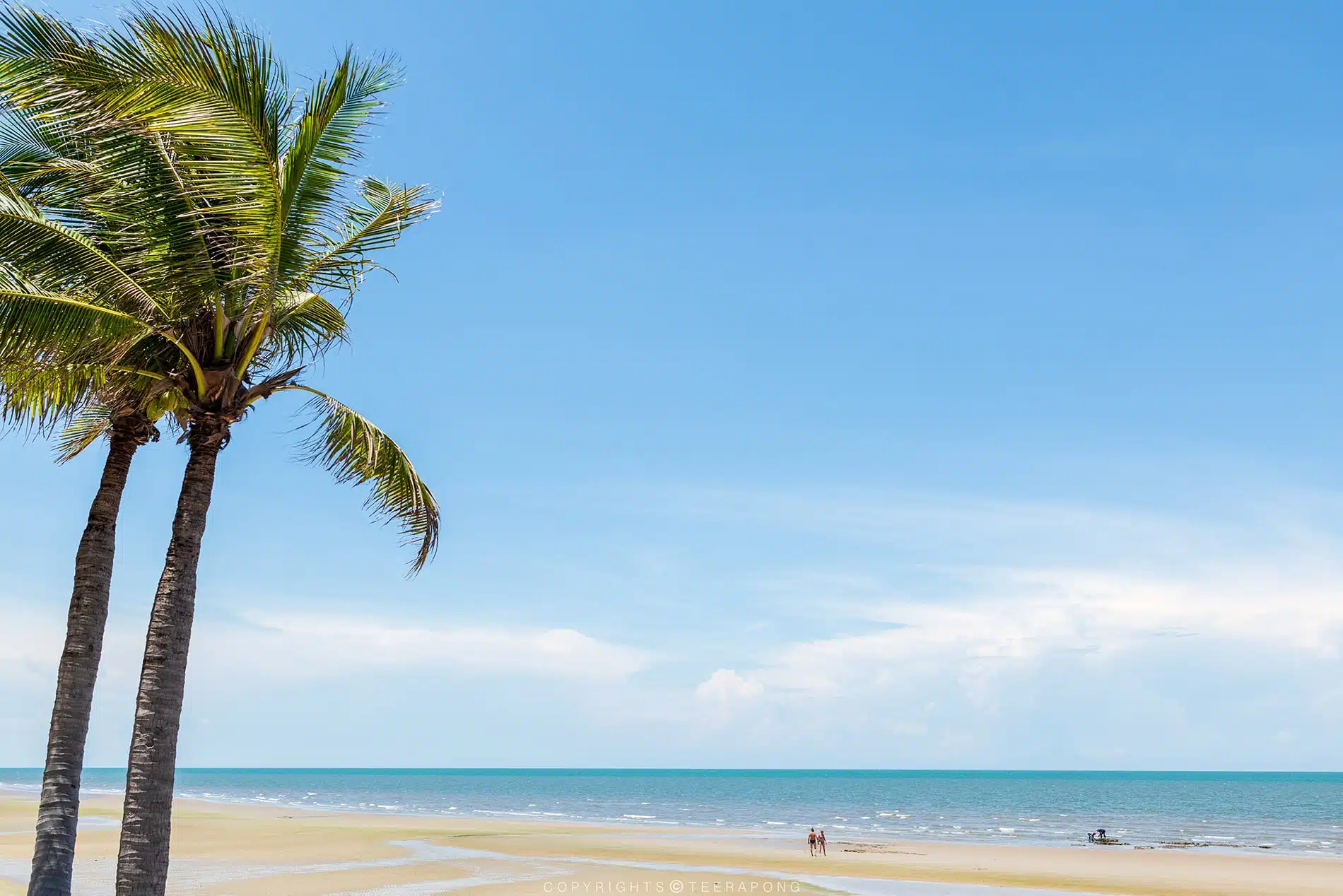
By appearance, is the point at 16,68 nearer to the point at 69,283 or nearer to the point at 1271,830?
the point at 69,283

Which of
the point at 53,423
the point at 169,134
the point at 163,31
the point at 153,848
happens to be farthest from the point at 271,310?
the point at 153,848

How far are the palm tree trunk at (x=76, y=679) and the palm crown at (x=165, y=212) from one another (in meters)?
1.24

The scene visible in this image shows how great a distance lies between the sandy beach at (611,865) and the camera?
21.5 m

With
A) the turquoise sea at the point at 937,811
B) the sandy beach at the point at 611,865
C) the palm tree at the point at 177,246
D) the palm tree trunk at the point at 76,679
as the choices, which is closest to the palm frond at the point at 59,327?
the palm tree at the point at 177,246

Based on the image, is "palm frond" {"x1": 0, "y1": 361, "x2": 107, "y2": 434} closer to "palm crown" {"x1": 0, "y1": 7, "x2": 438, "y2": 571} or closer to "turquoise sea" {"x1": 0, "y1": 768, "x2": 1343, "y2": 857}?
"palm crown" {"x1": 0, "y1": 7, "x2": 438, "y2": 571}

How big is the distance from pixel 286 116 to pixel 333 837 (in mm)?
31526

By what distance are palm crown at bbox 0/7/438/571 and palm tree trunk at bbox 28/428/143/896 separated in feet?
4.07

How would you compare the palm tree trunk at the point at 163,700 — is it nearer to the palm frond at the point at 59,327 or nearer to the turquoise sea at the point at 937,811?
the palm frond at the point at 59,327

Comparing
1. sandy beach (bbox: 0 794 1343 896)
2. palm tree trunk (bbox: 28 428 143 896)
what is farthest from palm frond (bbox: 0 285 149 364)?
sandy beach (bbox: 0 794 1343 896)

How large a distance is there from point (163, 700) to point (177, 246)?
10.9ft

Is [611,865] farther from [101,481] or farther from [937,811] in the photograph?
[937,811]

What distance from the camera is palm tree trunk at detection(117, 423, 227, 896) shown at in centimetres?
733

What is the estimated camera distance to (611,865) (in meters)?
27.4

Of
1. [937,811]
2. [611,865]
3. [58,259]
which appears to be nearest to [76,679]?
[58,259]
